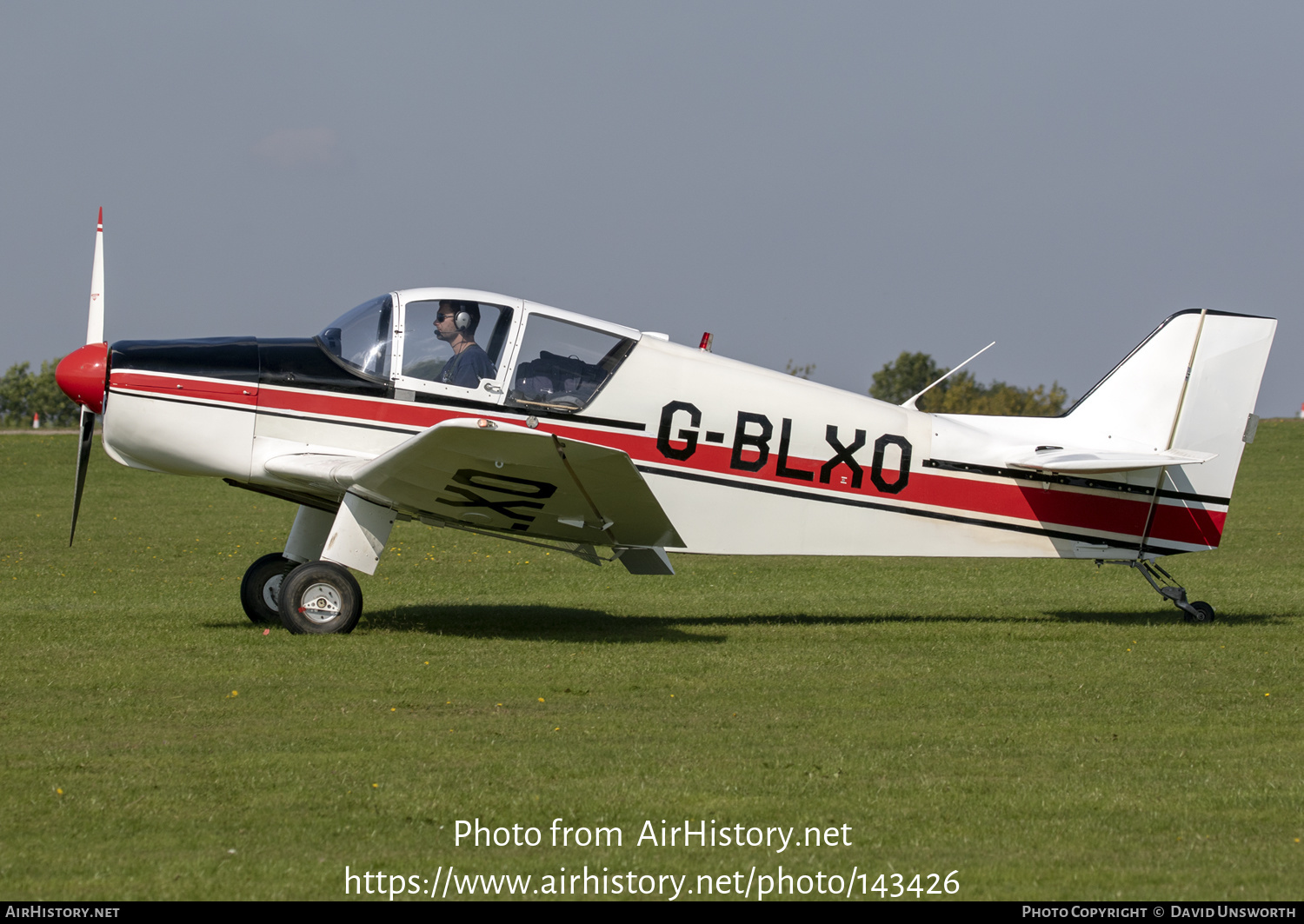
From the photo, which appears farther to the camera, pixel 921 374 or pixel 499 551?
pixel 921 374

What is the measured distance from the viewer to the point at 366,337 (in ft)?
29.1

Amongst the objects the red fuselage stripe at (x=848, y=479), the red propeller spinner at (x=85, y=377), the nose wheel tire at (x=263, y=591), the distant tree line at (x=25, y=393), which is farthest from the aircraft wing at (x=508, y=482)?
the distant tree line at (x=25, y=393)

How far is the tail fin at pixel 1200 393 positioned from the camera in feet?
32.4

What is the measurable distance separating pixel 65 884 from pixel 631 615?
698cm

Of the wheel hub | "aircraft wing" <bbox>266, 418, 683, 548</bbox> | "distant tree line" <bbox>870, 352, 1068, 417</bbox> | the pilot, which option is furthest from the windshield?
"distant tree line" <bbox>870, 352, 1068, 417</bbox>

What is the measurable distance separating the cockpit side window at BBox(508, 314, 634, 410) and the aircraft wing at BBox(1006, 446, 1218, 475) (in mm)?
3663

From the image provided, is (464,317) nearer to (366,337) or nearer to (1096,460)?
(366,337)

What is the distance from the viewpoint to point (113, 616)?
965 cm

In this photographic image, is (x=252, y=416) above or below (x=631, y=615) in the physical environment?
above

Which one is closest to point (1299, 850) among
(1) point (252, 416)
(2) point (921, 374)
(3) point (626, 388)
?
(3) point (626, 388)

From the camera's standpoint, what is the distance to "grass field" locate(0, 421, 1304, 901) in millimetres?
4109

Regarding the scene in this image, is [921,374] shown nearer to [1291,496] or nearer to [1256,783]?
[1291,496]

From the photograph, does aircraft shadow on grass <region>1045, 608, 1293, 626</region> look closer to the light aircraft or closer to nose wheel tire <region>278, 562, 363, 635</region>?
the light aircraft
